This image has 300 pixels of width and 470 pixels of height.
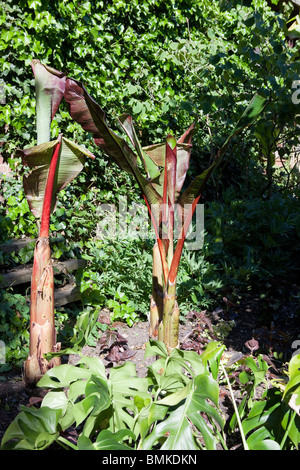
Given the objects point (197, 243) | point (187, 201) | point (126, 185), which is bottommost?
point (197, 243)

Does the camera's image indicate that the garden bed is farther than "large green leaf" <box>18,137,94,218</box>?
Yes

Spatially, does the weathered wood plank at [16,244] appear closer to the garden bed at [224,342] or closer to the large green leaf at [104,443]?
the garden bed at [224,342]

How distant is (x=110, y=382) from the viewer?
5.38 feet

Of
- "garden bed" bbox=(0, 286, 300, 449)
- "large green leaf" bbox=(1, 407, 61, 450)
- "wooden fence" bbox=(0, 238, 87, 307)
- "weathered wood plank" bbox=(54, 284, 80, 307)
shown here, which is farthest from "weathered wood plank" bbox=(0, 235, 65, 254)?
"large green leaf" bbox=(1, 407, 61, 450)

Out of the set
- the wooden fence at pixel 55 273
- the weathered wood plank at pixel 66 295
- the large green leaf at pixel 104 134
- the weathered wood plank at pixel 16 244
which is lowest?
the weathered wood plank at pixel 66 295

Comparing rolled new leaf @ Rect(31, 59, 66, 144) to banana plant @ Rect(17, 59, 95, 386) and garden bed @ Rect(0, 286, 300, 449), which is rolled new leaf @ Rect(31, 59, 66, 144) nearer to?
banana plant @ Rect(17, 59, 95, 386)

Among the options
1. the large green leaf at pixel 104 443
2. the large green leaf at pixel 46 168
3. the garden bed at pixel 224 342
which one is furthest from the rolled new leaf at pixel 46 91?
the large green leaf at pixel 104 443

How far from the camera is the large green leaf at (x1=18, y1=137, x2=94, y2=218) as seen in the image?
6.88ft

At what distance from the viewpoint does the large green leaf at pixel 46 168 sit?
210 centimetres

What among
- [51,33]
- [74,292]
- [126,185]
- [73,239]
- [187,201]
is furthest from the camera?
[126,185]

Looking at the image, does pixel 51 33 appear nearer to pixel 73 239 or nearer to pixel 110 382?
pixel 73 239

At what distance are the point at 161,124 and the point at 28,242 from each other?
8.29 feet
